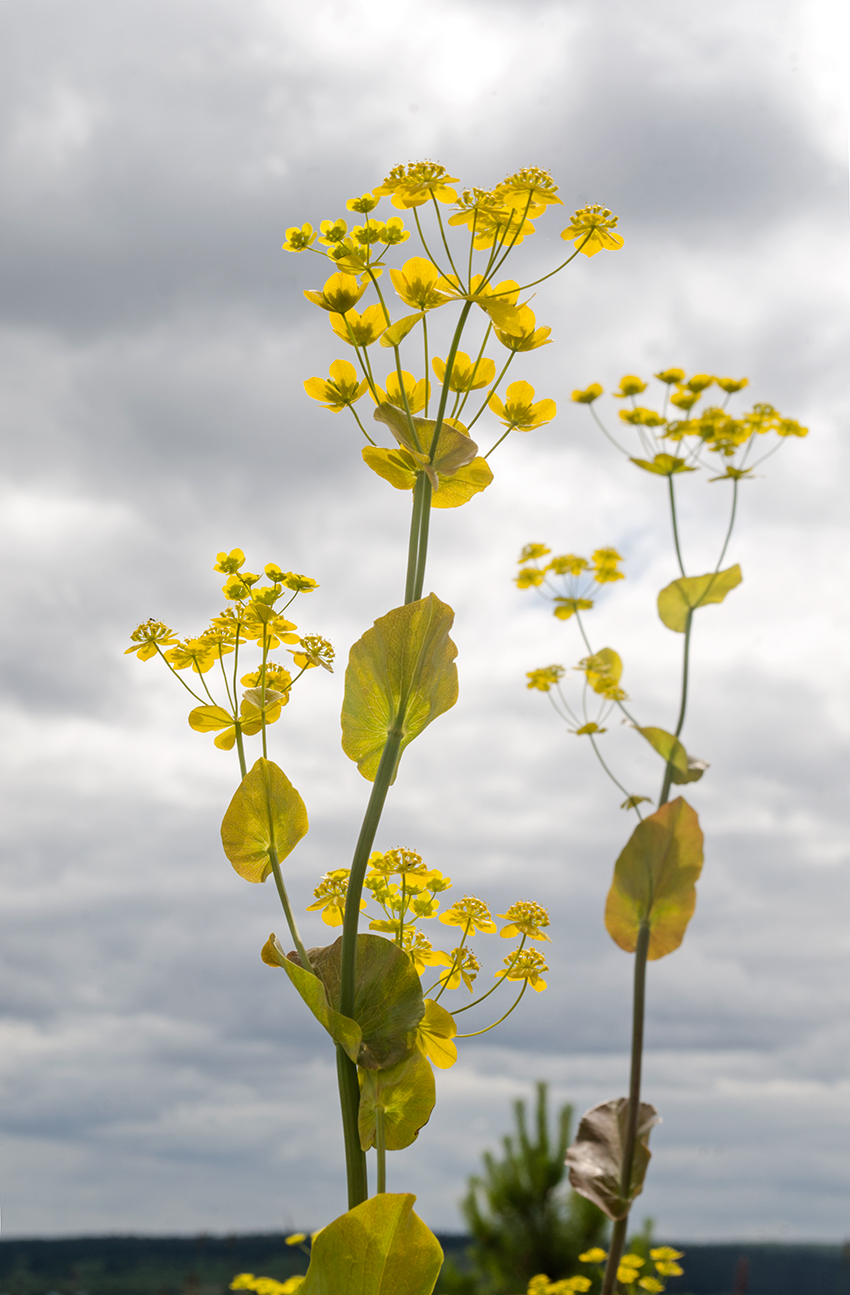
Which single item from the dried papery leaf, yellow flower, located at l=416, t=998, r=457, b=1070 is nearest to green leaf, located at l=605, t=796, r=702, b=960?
the dried papery leaf

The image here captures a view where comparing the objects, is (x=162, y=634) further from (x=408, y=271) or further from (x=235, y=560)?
(x=408, y=271)

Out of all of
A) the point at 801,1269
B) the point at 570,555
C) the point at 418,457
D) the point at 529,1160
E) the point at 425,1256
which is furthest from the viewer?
the point at 801,1269

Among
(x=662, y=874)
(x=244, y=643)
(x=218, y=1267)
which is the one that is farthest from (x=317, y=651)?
(x=218, y=1267)

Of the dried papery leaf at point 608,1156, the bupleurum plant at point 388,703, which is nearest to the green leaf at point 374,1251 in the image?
the bupleurum plant at point 388,703

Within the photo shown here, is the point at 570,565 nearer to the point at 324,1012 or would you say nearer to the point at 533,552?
the point at 533,552

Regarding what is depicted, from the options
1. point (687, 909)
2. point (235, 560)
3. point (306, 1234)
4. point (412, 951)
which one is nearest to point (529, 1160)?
point (306, 1234)

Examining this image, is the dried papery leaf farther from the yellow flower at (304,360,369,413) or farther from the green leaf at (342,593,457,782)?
the yellow flower at (304,360,369,413)
